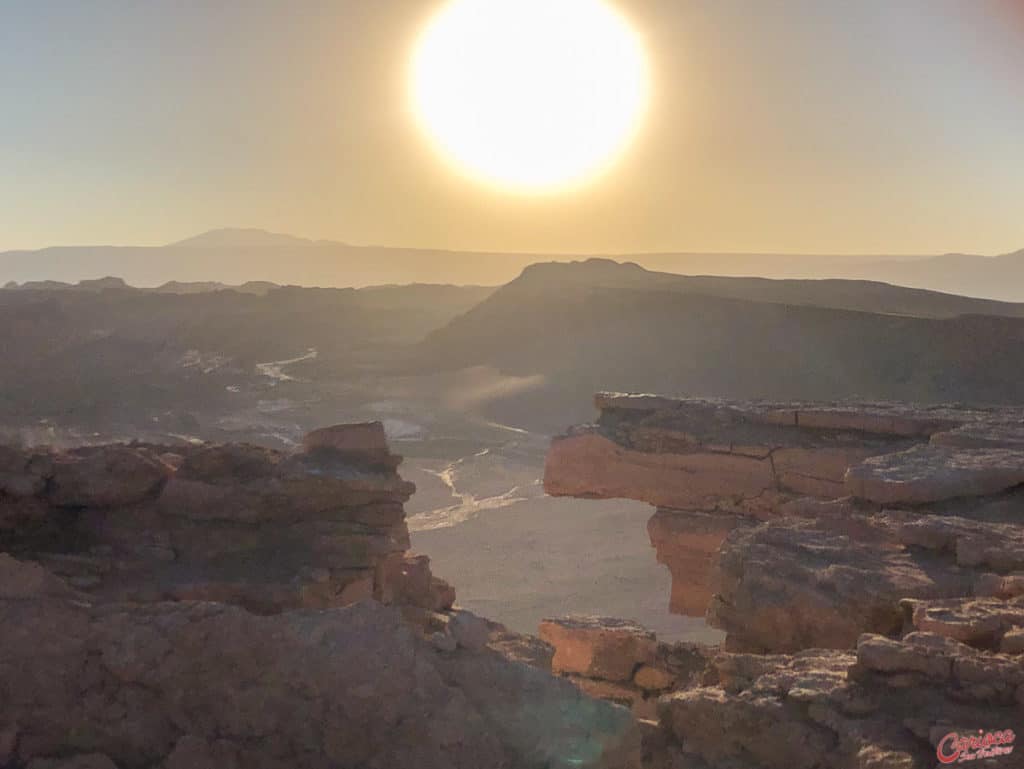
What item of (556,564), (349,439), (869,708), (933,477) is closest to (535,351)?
(556,564)

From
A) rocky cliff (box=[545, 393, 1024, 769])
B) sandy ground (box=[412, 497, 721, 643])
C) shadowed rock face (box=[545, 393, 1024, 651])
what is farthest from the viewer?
sandy ground (box=[412, 497, 721, 643])

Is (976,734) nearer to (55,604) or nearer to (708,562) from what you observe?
(55,604)

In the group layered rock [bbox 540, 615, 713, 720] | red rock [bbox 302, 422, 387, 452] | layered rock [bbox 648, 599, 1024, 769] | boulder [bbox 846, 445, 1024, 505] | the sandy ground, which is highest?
red rock [bbox 302, 422, 387, 452]

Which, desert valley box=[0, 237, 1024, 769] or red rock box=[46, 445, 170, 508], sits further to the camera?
red rock box=[46, 445, 170, 508]

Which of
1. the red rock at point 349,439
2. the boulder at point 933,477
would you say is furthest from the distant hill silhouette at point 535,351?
the red rock at point 349,439

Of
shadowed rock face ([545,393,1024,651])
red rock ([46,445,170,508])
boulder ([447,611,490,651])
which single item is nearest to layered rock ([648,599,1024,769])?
boulder ([447,611,490,651])

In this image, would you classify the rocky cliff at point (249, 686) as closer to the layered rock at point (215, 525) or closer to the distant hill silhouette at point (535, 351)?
the layered rock at point (215, 525)

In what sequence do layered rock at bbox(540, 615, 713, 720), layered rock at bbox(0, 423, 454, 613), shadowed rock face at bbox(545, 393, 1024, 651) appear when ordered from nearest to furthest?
layered rock at bbox(0, 423, 454, 613), shadowed rock face at bbox(545, 393, 1024, 651), layered rock at bbox(540, 615, 713, 720)

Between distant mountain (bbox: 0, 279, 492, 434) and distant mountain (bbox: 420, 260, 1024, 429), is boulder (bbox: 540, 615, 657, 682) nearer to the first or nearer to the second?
distant mountain (bbox: 420, 260, 1024, 429)

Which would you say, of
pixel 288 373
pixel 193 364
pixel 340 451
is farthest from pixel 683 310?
pixel 340 451
